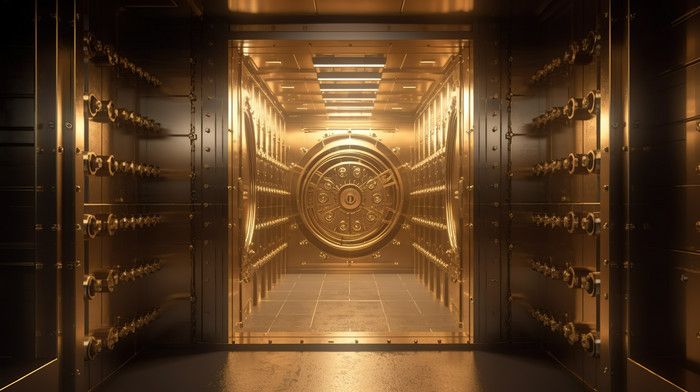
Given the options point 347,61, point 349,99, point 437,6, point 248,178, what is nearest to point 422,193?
point 349,99

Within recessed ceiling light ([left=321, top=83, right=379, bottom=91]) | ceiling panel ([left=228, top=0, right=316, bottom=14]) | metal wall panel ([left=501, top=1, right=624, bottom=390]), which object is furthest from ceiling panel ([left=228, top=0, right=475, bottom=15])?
recessed ceiling light ([left=321, top=83, right=379, bottom=91])

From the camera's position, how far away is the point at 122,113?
467 cm

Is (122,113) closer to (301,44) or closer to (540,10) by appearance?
(301,44)

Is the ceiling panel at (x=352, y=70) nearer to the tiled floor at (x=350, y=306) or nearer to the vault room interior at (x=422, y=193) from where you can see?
the vault room interior at (x=422, y=193)

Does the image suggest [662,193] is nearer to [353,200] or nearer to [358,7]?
[358,7]

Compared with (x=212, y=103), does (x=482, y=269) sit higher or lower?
lower

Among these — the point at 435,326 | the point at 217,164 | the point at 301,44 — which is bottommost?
the point at 435,326

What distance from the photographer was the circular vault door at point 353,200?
9500mm

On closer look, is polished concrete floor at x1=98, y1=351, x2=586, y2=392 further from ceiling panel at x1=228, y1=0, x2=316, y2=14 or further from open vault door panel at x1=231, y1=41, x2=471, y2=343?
ceiling panel at x1=228, y1=0, x2=316, y2=14

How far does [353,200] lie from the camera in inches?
374

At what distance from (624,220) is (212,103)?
12.1ft

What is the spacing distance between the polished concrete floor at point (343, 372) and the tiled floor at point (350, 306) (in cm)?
85

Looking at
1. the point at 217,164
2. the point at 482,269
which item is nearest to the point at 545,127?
the point at 482,269

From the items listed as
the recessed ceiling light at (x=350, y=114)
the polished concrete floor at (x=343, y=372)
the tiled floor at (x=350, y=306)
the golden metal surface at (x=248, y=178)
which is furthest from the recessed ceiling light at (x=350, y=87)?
the polished concrete floor at (x=343, y=372)
